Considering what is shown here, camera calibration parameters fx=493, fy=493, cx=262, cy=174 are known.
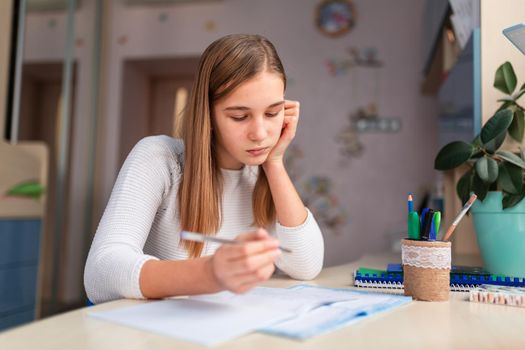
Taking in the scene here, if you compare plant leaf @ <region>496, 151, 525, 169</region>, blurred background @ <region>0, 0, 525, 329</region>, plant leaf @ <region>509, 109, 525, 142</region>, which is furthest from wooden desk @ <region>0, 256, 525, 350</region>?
blurred background @ <region>0, 0, 525, 329</region>

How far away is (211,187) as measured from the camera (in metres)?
0.92

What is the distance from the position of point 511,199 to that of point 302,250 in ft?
1.34

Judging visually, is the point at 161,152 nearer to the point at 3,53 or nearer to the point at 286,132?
the point at 286,132

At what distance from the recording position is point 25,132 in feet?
9.97

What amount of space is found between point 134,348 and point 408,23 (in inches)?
111

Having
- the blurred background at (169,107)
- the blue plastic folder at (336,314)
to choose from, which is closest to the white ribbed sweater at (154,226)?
the blue plastic folder at (336,314)

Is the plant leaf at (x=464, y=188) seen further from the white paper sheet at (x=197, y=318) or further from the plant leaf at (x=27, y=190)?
the plant leaf at (x=27, y=190)

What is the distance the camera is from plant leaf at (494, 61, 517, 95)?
1094 mm

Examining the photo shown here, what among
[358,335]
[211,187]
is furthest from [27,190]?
[358,335]

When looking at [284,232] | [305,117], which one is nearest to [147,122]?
[305,117]

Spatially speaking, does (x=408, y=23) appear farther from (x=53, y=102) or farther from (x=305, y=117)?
(x=53, y=102)

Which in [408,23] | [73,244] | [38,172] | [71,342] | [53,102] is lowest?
[73,244]

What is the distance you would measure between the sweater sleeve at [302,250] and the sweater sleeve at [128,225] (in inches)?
10.0

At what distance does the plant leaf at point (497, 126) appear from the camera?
1.00 meters
